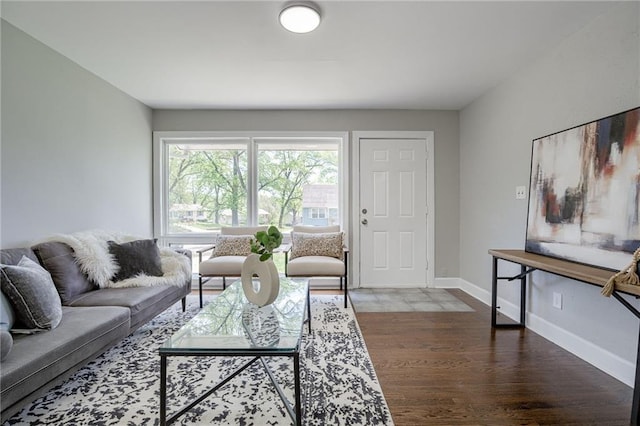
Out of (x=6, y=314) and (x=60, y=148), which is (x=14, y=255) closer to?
(x=6, y=314)

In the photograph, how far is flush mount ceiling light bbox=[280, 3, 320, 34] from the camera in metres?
1.86

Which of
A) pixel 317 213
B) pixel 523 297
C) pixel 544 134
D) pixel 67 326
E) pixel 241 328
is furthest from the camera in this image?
pixel 317 213

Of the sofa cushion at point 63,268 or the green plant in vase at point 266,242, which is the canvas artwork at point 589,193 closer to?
the green plant in vase at point 266,242

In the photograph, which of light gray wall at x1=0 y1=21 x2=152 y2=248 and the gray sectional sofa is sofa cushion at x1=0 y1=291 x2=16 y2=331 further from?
light gray wall at x1=0 y1=21 x2=152 y2=248

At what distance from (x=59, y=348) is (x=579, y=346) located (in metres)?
3.20

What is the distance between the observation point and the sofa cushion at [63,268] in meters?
2.05

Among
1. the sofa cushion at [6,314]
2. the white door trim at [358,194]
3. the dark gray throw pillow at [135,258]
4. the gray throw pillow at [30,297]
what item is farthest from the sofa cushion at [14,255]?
the white door trim at [358,194]

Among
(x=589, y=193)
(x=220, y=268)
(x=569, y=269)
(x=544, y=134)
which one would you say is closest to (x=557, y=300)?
(x=569, y=269)

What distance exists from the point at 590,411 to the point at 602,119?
170 centimetres

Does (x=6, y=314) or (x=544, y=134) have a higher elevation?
(x=544, y=134)

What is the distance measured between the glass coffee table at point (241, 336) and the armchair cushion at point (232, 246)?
1.41m

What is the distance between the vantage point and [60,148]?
2494mm

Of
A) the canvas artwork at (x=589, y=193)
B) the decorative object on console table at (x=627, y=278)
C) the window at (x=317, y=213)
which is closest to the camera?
the decorative object on console table at (x=627, y=278)

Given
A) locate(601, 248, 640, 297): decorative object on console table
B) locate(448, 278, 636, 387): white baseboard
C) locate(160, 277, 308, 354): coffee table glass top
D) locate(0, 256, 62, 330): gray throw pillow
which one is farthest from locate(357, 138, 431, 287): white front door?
locate(0, 256, 62, 330): gray throw pillow
